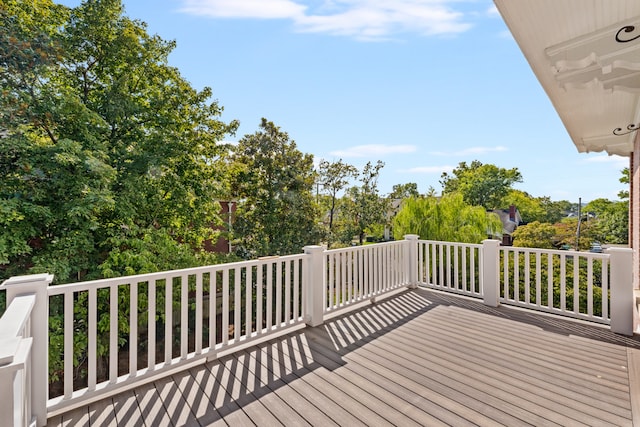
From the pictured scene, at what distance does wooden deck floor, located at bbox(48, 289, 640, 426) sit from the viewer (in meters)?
1.94

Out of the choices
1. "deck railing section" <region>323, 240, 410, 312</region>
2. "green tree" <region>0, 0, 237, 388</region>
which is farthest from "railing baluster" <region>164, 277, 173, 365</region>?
"green tree" <region>0, 0, 237, 388</region>

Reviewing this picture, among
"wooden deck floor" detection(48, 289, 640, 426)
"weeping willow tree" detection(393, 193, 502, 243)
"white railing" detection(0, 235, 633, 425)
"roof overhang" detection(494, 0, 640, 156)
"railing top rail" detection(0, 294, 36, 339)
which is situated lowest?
"wooden deck floor" detection(48, 289, 640, 426)

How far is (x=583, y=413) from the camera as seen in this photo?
6.41 feet

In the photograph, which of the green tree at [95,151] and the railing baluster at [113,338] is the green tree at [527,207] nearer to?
the green tree at [95,151]

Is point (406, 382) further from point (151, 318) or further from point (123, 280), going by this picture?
point (123, 280)

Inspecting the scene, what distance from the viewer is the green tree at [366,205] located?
11461mm

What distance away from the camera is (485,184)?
2972cm

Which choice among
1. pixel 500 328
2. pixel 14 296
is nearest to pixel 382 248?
pixel 500 328

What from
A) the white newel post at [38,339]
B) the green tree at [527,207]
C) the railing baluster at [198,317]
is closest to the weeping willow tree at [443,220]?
the railing baluster at [198,317]

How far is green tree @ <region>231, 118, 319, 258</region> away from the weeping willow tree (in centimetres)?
309

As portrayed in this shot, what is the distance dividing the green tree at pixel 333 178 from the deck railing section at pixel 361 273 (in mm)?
6305

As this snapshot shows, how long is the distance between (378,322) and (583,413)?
6.34 ft

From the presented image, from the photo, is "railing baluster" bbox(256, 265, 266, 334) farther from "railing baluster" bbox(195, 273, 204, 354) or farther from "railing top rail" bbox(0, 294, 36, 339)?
"railing top rail" bbox(0, 294, 36, 339)

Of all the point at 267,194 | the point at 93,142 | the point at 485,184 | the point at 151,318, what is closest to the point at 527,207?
the point at 485,184
